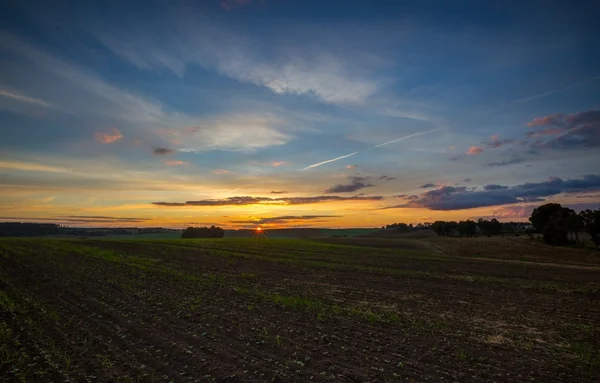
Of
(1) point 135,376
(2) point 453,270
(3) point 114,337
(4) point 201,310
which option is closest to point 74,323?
(3) point 114,337

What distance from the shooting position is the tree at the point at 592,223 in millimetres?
69750

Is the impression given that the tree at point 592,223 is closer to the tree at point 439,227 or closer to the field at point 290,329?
the field at point 290,329

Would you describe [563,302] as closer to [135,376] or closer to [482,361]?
[482,361]

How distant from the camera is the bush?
15575cm

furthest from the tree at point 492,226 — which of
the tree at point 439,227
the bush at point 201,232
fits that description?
the bush at point 201,232

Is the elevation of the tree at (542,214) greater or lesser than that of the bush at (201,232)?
greater

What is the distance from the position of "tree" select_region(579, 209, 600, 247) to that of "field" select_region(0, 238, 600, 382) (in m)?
53.8

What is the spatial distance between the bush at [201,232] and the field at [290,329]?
5082 inches

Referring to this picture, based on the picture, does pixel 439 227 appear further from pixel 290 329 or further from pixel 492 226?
pixel 290 329

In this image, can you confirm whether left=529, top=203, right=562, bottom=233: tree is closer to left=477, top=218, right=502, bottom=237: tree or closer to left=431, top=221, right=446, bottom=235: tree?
left=477, top=218, right=502, bottom=237: tree

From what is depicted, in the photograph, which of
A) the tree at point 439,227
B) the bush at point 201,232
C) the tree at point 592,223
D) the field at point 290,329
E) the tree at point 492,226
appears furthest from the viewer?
the tree at point 439,227

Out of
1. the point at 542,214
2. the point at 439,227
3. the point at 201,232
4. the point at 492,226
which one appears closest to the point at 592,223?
the point at 542,214

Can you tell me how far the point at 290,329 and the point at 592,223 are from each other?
269ft

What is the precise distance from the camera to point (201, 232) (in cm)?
15775
